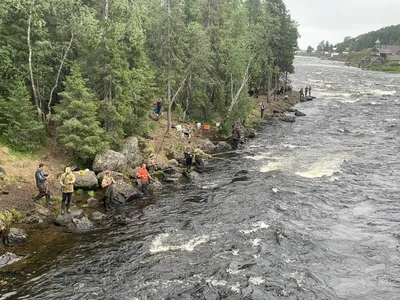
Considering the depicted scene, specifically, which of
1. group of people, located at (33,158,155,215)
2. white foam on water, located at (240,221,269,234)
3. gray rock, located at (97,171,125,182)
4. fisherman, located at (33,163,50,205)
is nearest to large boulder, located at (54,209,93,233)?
group of people, located at (33,158,155,215)

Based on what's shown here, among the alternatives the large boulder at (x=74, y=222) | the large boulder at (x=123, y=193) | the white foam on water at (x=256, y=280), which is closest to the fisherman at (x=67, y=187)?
the large boulder at (x=74, y=222)

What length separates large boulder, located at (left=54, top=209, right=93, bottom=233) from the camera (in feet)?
64.4

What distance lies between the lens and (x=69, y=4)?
87.8ft

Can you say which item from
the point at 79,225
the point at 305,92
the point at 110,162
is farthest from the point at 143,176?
the point at 305,92

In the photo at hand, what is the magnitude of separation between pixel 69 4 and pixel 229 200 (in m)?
17.6

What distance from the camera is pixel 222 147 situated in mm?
38031

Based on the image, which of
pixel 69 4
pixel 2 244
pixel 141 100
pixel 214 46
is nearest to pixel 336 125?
pixel 214 46

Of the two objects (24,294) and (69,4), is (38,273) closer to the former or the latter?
(24,294)

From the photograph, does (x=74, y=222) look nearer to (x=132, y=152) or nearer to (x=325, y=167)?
(x=132, y=152)

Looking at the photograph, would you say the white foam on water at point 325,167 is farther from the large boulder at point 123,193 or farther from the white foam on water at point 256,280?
the white foam on water at point 256,280

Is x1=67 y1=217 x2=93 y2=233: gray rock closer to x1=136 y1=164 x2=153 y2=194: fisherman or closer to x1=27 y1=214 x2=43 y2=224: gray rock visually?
x1=27 y1=214 x2=43 y2=224: gray rock

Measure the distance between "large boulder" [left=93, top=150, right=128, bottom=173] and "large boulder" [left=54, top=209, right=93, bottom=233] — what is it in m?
5.85

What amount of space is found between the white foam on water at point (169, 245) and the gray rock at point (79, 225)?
3.81m

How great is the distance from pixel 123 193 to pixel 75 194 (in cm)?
301
